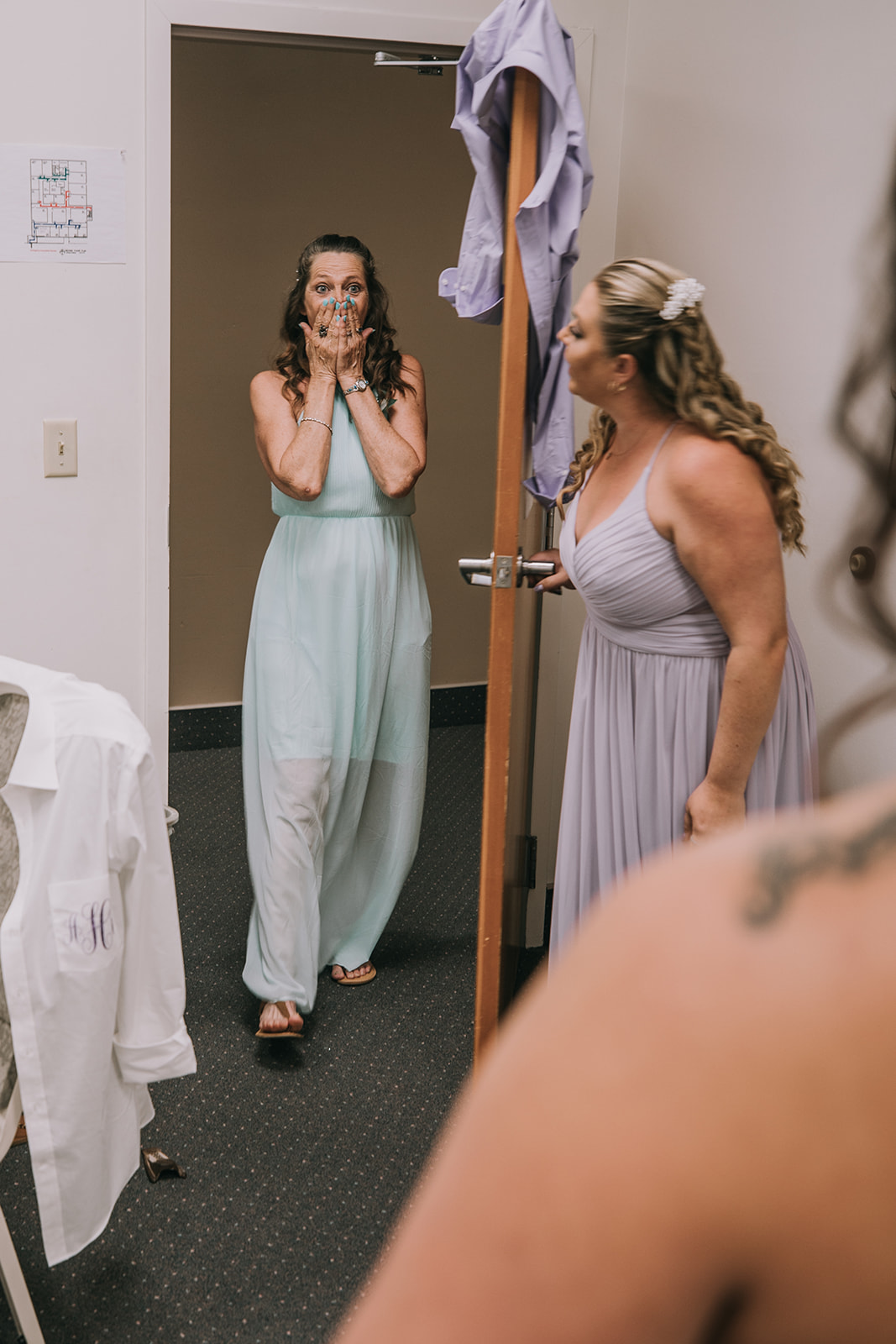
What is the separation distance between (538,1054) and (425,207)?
4.38 meters

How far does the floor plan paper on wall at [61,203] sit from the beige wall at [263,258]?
1353 mm

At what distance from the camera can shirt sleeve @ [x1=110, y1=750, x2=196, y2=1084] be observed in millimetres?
→ 1488

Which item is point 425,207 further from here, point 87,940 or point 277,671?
point 87,940

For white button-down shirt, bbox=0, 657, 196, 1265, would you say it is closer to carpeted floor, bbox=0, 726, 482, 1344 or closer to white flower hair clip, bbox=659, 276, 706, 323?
carpeted floor, bbox=0, 726, 482, 1344

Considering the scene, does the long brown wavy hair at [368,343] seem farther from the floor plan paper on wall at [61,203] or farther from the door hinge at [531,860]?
the door hinge at [531,860]

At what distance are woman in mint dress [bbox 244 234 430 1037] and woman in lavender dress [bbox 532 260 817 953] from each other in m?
0.60

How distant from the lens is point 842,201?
191 cm

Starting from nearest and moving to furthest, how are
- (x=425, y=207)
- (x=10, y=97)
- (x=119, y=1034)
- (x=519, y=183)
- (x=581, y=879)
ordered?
(x=119, y=1034), (x=519, y=183), (x=581, y=879), (x=10, y=97), (x=425, y=207)

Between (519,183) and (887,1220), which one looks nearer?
(887,1220)

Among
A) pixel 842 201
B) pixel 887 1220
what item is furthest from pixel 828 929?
pixel 842 201

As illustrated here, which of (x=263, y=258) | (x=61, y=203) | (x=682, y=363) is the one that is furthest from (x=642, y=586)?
(x=263, y=258)

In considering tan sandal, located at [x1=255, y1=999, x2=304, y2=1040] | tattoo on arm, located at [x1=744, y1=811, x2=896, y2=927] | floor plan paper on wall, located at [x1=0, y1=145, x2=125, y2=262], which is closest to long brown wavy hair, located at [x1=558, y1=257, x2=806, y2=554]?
floor plan paper on wall, located at [x1=0, y1=145, x2=125, y2=262]

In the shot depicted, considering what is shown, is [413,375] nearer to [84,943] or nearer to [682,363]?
[682,363]

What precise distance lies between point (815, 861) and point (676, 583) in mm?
1560
